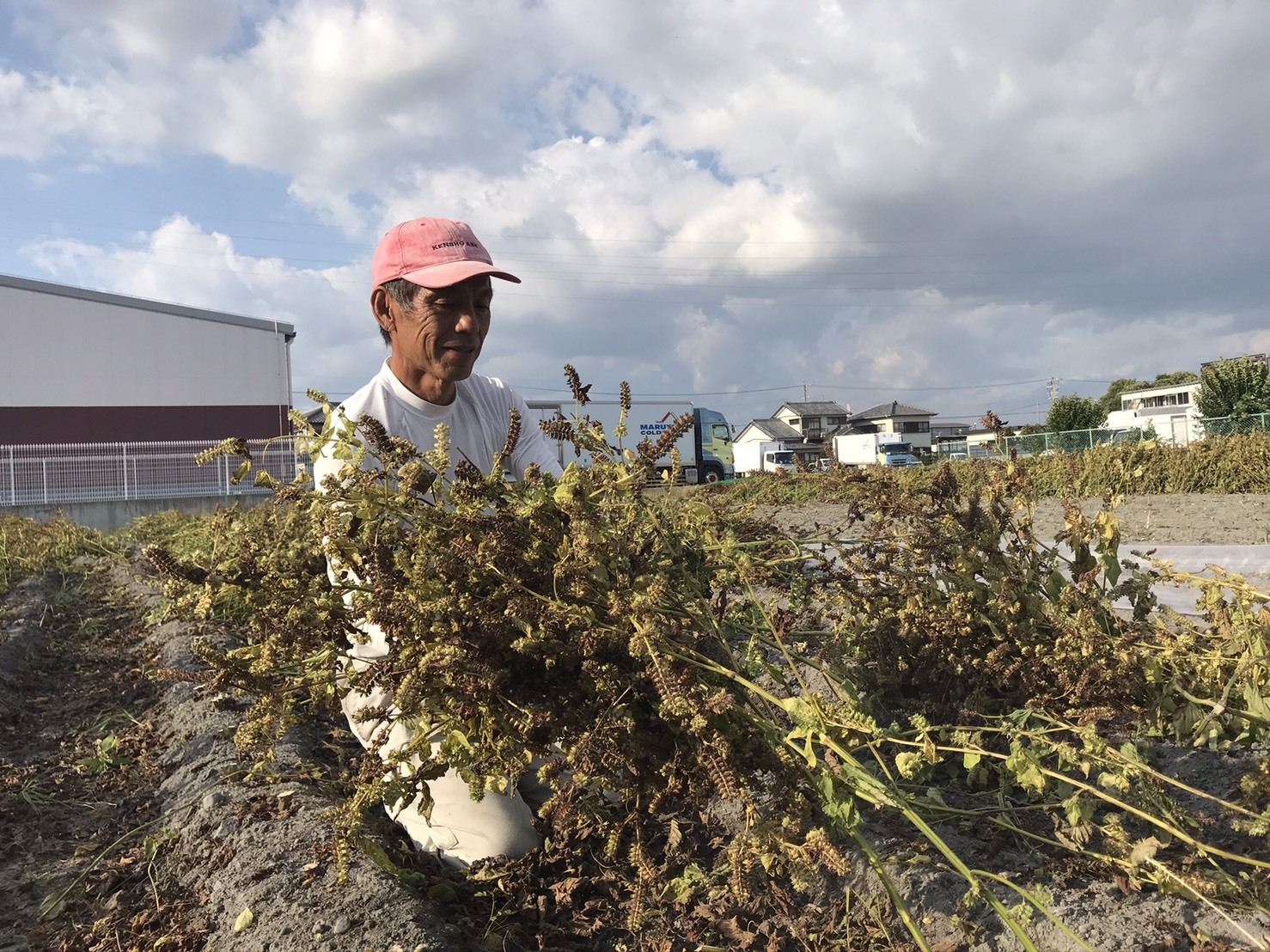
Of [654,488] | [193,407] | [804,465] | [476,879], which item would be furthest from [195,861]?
[193,407]

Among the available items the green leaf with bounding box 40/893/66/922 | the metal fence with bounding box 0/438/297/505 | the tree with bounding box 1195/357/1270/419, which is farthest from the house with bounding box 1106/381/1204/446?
the green leaf with bounding box 40/893/66/922

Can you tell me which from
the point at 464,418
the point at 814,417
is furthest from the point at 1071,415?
the point at 464,418

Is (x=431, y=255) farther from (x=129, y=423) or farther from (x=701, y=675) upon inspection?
(x=129, y=423)

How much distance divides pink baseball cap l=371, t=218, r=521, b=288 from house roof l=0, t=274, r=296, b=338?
31.5m

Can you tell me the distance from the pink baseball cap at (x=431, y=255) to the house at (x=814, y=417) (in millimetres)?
86128

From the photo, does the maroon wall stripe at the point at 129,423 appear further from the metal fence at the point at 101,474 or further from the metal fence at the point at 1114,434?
the metal fence at the point at 1114,434

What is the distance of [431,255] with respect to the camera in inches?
97.5

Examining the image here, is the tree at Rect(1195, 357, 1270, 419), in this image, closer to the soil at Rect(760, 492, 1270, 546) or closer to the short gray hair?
the soil at Rect(760, 492, 1270, 546)

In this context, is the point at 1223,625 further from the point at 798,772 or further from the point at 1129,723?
the point at 798,772

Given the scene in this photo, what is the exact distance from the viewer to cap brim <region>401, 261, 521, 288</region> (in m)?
2.39

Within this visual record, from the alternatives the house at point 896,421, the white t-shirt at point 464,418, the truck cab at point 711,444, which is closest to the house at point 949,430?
the house at point 896,421

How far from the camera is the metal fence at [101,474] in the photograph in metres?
19.9

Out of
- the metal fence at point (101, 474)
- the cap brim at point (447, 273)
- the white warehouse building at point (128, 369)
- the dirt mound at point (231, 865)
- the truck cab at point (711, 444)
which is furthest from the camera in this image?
the truck cab at point (711, 444)

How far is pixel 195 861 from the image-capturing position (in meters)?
2.21
